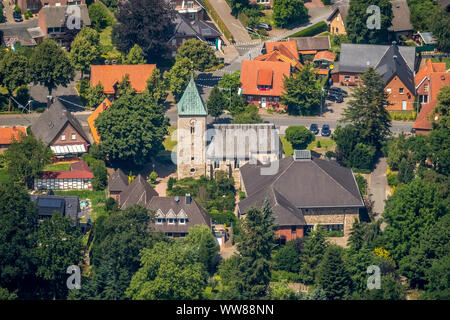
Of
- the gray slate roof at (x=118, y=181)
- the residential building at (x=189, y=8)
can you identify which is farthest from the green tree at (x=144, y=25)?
the gray slate roof at (x=118, y=181)

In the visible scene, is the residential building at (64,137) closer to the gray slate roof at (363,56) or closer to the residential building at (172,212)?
the residential building at (172,212)

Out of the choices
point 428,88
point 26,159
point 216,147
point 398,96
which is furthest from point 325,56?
point 26,159

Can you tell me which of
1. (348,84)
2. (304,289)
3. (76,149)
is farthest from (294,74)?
(304,289)

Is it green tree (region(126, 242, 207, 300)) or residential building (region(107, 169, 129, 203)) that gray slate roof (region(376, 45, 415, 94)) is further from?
green tree (region(126, 242, 207, 300))

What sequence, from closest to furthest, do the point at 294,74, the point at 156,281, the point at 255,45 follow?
the point at 156,281
the point at 294,74
the point at 255,45

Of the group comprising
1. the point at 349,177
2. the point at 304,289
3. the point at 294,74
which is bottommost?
the point at 304,289

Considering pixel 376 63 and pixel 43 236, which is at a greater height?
pixel 376 63

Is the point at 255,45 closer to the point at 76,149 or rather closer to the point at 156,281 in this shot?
the point at 76,149
